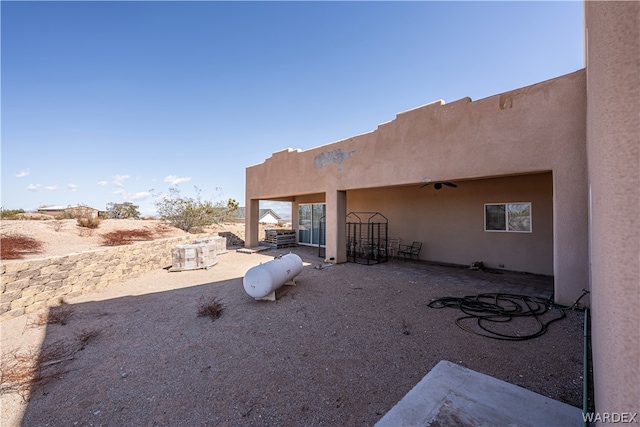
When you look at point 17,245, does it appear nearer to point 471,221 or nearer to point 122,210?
point 471,221

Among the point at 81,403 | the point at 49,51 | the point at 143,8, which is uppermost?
the point at 143,8

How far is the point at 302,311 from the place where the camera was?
209 inches

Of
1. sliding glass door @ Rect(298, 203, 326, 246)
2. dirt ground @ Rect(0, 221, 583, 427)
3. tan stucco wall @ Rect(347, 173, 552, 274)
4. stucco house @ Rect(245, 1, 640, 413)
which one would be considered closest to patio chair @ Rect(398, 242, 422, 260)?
tan stucco wall @ Rect(347, 173, 552, 274)

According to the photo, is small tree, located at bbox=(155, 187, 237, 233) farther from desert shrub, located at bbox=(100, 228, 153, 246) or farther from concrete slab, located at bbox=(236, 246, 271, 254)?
concrete slab, located at bbox=(236, 246, 271, 254)

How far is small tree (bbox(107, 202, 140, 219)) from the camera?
21516mm

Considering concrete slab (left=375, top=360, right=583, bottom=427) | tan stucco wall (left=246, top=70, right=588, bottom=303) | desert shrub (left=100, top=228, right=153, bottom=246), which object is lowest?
concrete slab (left=375, top=360, right=583, bottom=427)

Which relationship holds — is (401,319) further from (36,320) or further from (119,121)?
(119,121)

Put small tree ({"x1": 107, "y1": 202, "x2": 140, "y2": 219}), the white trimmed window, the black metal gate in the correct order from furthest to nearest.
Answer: small tree ({"x1": 107, "y1": 202, "x2": 140, "y2": 219}), the black metal gate, the white trimmed window

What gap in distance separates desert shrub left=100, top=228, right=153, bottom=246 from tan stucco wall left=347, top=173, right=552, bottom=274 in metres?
10.8

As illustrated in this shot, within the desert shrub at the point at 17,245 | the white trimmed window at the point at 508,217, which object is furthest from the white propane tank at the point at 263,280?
the white trimmed window at the point at 508,217

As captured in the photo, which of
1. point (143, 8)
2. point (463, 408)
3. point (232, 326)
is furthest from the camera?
point (143, 8)

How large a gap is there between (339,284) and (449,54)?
7346mm

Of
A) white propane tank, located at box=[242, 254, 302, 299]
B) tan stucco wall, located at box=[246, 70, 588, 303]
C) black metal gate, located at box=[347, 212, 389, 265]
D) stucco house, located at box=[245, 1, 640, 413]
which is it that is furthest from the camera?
black metal gate, located at box=[347, 212, 389, 265]

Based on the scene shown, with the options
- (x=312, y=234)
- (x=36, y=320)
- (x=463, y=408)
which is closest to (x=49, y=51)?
(x=36, y=320)
